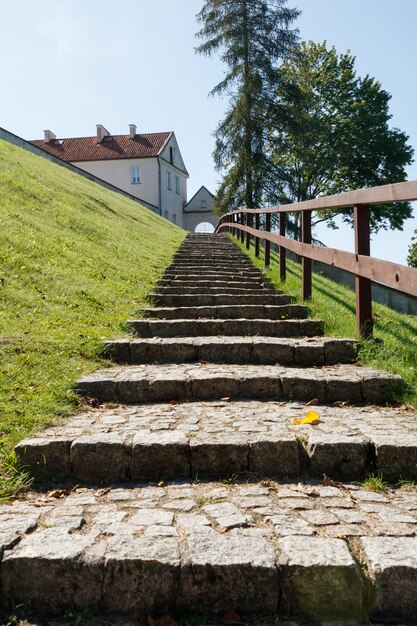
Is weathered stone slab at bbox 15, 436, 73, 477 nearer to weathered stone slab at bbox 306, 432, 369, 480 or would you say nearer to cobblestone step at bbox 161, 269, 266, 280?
weathered stone slab at bbox 306, 432, 369, 480

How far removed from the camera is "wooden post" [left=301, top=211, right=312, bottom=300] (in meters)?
6.43

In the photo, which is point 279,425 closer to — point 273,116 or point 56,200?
point 56,200

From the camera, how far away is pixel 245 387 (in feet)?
14.1

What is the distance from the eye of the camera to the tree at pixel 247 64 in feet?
74.8

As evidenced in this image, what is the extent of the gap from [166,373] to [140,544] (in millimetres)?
2258

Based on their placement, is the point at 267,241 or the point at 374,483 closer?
the point at 374,483

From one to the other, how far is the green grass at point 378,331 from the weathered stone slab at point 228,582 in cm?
218

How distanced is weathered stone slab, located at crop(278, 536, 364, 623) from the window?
41.6 metres

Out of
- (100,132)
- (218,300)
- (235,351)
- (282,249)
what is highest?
(100,132)

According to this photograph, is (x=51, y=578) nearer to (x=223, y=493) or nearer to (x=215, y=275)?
(x=223, y=493)

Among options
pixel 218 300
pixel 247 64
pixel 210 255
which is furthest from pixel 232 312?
pixel 247 64

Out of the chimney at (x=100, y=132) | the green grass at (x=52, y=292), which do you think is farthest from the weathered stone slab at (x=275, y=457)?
the chimney at (x=100, y=132)

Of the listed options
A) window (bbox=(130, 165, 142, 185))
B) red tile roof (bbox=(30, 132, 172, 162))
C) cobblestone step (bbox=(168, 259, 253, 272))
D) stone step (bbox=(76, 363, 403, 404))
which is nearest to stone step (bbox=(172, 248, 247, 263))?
cobblestone step (bbox=(168, 259, 253, 272))

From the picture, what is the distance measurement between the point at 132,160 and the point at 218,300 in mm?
37319
